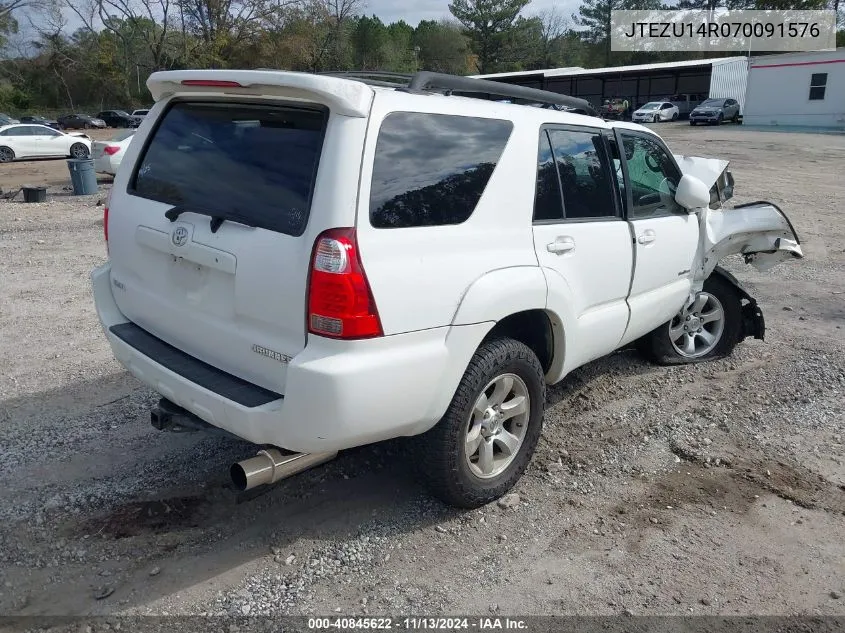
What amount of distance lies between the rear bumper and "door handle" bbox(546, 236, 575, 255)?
0.66 metres

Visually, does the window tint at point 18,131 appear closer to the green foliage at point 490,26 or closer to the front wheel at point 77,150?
the front wheel at point 77,150

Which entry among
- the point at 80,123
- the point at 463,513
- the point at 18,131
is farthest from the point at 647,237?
the point at 80,123

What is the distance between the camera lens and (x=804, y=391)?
16.2 feet

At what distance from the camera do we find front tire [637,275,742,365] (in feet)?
17.4

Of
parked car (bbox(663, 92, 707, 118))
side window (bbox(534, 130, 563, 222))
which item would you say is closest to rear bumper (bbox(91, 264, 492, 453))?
side window (bbox(534, 130, 563, 222))

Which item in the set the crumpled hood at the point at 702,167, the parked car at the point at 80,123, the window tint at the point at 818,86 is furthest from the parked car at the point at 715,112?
the parked car at the point at 80,123

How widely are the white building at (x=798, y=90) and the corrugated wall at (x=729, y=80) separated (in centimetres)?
465

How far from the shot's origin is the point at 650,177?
4562 millimetres

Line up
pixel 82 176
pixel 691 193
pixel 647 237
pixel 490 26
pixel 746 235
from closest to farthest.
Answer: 1. pixel 647 237
2. pixel 691 193
3. pixel 746 235
4. pixel 82 176
5. pixel 490 26

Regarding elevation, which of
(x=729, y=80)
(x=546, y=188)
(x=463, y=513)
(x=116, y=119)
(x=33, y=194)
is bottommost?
(x=463, y=513)

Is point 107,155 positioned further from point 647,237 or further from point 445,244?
point 445,244

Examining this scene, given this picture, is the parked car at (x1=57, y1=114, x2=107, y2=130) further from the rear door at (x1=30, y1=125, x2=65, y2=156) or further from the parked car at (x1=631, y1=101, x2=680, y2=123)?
the parked car at (x1=631, y1=101, x2=680, y2=123)

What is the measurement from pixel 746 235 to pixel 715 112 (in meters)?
39.1

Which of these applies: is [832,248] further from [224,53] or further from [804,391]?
[224,53]
